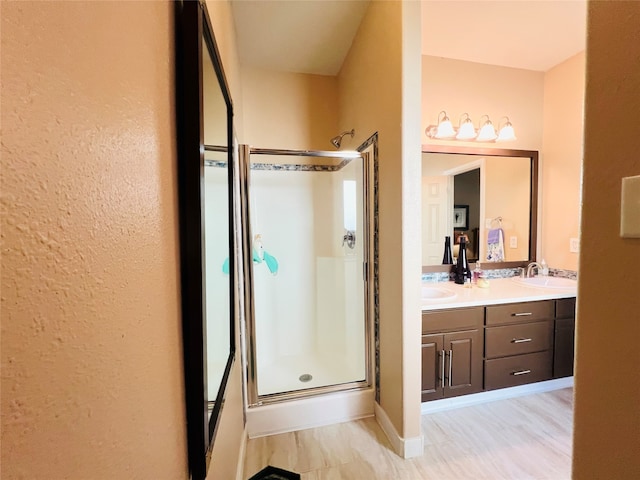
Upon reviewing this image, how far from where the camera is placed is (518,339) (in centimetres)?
206

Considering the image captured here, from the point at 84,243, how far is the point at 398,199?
144cm

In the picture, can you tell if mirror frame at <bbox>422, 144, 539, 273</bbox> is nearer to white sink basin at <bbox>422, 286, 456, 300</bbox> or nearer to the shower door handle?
white sink basin at <bbox>422, 286, 456, 300</bbox>

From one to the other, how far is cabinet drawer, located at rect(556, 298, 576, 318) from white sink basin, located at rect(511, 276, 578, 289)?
24cm

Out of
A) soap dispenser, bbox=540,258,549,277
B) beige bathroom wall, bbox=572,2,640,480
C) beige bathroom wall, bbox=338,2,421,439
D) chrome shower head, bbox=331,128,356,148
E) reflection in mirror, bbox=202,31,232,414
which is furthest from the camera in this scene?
soap dispenser, bbox=540,258,549,277

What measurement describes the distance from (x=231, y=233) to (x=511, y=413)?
231cm

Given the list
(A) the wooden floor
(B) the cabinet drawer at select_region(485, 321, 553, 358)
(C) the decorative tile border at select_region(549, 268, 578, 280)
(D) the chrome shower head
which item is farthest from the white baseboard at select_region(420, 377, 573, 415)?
(D) the chrome shower head

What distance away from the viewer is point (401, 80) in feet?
4.80

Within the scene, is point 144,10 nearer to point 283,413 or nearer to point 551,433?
point 283,413

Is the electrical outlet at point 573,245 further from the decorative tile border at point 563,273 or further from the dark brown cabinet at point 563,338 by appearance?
the dark brown cabinet at point 563,338

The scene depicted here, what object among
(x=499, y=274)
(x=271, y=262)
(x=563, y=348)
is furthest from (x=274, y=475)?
(x=499, y=274)

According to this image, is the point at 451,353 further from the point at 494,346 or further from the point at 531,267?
the point at 531,267

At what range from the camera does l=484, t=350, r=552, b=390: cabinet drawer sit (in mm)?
2020

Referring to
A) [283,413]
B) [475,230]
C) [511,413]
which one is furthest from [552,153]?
[283,413]

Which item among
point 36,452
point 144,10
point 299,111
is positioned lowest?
point 36,452
